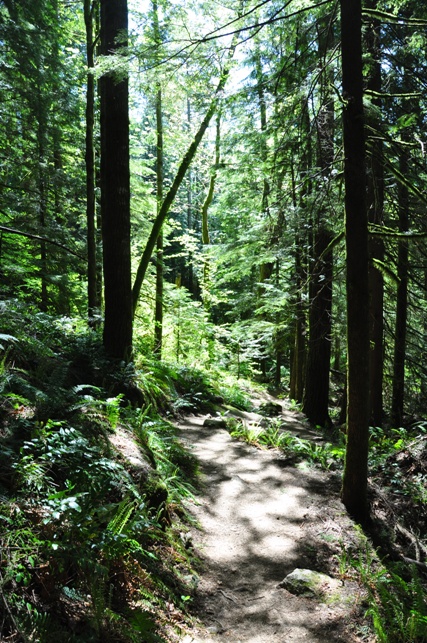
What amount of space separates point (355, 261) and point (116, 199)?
421 cm

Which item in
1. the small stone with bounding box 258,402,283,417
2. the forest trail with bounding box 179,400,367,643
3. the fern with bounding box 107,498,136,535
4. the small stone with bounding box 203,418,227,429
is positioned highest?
the fern with bounding box 107,498,136,535

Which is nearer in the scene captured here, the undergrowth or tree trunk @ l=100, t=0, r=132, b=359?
the undergrowth

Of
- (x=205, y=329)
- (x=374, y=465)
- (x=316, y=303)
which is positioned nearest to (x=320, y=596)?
(x=374, y=465)

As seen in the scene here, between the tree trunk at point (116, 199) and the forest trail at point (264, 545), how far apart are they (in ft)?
7.43

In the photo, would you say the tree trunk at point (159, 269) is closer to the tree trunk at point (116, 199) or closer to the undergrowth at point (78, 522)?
the tree trunk at point (116, 199)

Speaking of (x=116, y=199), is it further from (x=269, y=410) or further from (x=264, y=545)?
(x=269, y=410)

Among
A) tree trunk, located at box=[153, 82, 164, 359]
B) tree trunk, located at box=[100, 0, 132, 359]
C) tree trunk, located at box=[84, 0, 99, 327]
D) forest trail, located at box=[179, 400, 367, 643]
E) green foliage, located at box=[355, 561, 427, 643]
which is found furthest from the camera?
tree trunk, located at box=[153, 82, 164, 359]

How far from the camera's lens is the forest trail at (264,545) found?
3277 millimetres

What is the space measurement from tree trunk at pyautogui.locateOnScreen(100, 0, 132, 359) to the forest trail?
2.27 m

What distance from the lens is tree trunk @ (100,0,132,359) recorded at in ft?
22.3

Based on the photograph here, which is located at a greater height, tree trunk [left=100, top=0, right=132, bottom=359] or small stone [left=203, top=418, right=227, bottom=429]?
tree trunk [left=100, top=0, right=132, bottom=359]

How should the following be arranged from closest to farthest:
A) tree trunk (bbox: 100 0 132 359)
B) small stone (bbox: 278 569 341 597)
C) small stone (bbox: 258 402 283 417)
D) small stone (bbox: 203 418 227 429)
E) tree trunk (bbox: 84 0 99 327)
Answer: small stone (bbox: 278 569 341 597), tree trunk (bbox: 100 0 132 359), small stone (bbox: 203 418 227 429), tree trunk (bbox: 84 0 99 327), small stone (bbox: 258 402 283 417)

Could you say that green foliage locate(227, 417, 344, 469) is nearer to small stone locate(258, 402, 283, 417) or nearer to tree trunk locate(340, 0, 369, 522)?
tree trunk locate(340, 0, 369, 522)

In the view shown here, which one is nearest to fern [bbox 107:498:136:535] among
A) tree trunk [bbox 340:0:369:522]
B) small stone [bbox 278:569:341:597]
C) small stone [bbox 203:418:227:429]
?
small stone [bbox 278:569:341:597]
